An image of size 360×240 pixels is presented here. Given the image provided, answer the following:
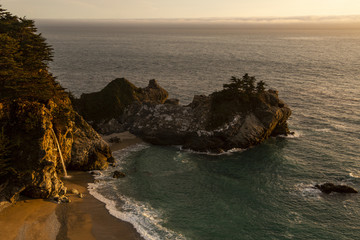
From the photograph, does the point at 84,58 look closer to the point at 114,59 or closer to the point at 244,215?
the point at 114,59

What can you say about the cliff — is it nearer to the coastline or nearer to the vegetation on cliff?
the vegetation on cliff

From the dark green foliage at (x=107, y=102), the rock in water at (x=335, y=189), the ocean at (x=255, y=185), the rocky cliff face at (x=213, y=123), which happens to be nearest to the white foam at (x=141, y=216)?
the ocean at (x=255, y=185)

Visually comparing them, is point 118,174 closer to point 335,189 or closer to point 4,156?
point 4,156

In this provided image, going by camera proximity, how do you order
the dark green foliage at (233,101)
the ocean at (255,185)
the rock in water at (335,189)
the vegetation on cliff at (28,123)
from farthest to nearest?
the dark green foliage at (233,101)
the rock in water at (335,189)
the vegetation on cliff at (28,123)
the ocean at (255,185)

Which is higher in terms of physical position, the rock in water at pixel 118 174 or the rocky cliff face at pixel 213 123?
the rocky cliff face at pixel 213 123

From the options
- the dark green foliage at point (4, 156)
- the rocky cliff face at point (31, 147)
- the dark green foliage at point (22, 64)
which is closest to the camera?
the dark green foliage at point (4, 156)

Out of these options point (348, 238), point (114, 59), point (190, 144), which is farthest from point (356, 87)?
point (114, 59)

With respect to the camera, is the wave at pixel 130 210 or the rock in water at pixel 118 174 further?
the rock in water at pixel 118 174

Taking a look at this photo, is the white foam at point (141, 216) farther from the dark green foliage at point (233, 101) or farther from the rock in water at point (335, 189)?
the dark green foliage at point (233, 101)
